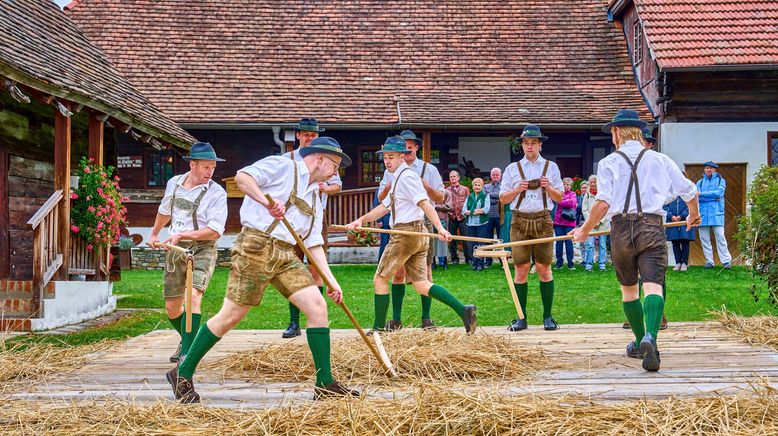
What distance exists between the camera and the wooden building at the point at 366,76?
20453 millimetres

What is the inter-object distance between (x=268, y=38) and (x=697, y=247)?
1196cm

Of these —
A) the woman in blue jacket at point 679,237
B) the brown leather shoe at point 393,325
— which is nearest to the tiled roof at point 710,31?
the woman in blue jacket at point 679,237

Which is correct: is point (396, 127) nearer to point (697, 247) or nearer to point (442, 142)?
point (442, 142)

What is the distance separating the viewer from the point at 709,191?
16.9 meters

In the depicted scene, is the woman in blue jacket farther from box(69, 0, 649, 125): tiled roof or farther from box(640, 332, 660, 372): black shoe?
box(640, 332, 660, 372): black shoe

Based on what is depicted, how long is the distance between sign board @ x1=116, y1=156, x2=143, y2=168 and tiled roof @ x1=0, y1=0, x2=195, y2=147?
7.48 m

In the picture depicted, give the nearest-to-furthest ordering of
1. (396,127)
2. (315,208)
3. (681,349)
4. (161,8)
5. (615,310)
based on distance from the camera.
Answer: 1. (315,208)
2. (681,349)
3. (615,310)
4. (396,127)
5. (161,8)

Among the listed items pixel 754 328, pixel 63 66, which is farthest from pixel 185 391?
pixel 63 66

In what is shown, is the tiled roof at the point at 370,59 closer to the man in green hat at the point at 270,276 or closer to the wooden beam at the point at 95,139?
the wooden beam at the point at 95,139

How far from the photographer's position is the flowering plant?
37.5 ft

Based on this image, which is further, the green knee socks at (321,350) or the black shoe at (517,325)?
the black shoe at (517,325)

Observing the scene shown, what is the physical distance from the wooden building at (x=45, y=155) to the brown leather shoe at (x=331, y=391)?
5145 mm

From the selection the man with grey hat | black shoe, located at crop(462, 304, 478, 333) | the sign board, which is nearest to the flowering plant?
black shoe, located at crop(462, 304, 478, 333)

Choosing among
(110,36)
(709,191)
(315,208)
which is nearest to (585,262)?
(709,191)
